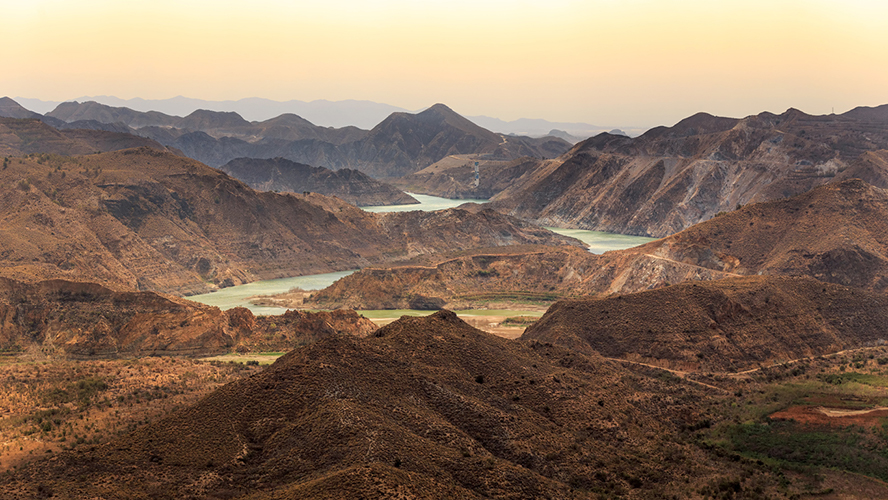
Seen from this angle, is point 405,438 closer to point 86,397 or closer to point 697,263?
point 86,397

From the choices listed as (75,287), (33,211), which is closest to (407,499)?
(75,287)

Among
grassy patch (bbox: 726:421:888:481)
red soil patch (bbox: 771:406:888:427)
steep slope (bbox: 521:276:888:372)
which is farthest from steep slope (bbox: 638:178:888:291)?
grassy patch (bbox: 726:421:888:481)

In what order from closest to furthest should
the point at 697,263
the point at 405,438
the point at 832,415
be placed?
the point at 405,438
the point at 832,415
the point at 697,263

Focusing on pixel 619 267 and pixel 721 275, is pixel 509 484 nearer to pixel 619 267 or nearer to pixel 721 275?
pixel 721 275

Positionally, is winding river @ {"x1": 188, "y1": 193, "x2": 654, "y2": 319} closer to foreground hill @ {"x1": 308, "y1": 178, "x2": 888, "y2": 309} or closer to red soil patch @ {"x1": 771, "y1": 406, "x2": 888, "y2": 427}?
foreground hill @ {"x1": 308, "y1": 178, "x2": 888, "y2": 309}

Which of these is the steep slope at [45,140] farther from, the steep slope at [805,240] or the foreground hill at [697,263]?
the steep slope at [805,240]

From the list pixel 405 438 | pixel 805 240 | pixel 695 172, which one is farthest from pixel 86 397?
pixel 695 172
